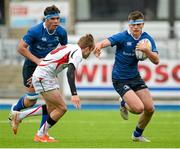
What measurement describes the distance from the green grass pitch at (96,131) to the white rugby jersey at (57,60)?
1166 mm

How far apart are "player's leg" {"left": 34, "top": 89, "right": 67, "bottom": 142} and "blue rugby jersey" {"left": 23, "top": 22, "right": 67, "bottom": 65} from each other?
1275 millimetres

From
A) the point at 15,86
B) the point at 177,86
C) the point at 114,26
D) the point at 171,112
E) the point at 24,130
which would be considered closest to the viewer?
the point at 24,130

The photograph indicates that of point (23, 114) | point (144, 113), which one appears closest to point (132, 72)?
point (144, 113)

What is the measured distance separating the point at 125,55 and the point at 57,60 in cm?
139

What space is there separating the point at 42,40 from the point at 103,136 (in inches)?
81.4

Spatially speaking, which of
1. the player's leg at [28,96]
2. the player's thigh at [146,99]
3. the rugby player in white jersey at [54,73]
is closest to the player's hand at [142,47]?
the rugby player in white jersey at [54,73]

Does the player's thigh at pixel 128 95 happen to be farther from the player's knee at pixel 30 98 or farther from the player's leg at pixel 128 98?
the player's knee at pixel 30 98

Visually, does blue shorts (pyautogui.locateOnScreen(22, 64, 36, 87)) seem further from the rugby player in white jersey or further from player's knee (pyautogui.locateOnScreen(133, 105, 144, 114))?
player's knee (pyautogui.locateOnScreen(133, 105, 144, 114))

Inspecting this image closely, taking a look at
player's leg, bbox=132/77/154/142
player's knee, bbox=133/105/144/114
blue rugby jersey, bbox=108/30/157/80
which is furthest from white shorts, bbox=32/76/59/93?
player's leg, bbox=132/77/154/142

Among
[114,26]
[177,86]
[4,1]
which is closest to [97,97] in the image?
[177,86]

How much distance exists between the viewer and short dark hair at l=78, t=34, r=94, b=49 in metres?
14.2

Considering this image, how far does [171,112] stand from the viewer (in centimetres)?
2266

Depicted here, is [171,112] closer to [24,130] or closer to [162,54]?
[162,54]

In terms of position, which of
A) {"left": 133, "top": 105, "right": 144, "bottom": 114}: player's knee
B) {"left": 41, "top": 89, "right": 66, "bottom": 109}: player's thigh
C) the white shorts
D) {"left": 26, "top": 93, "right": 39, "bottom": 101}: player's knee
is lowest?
{"left": 26, "top": 93, "right": 39, "bottom": 101}: player's knee
